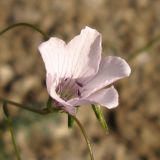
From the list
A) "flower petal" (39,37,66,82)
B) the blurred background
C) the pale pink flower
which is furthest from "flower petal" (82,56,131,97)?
the blurred background

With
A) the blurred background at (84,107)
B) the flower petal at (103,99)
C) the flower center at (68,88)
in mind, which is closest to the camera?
the flower petal at (103,99)

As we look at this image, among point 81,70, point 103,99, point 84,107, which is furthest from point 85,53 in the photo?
point 84,107

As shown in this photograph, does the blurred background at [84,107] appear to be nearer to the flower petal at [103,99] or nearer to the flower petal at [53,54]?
the flower petal at [53,54]

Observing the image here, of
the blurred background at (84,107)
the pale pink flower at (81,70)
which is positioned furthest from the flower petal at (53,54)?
the blurred background at (84,107)

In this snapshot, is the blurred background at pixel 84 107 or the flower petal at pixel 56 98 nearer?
the flower petal at pixel 56 98

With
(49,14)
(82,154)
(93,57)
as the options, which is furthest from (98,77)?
(49,14)

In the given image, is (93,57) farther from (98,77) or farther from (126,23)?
(126,23)

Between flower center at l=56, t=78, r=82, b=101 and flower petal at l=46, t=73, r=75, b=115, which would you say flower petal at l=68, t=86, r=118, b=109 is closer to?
flower petal at l=46, t=73, r=75, b=115
